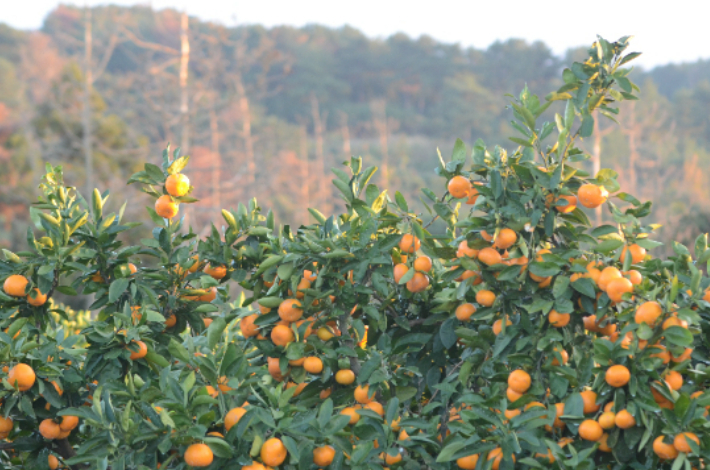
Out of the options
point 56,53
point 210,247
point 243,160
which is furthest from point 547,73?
point 210,247

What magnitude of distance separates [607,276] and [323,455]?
2.26ft

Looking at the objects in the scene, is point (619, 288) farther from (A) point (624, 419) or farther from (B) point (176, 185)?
(B) point (176, 185)

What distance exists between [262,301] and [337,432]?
0.37 metres

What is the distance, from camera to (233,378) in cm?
136

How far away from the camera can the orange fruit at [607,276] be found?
4.30 feet

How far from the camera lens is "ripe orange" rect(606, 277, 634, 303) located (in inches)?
50.7

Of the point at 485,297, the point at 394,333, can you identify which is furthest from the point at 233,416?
the point at 485,297

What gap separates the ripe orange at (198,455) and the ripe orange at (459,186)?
790 mm

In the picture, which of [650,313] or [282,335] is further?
[282,335]

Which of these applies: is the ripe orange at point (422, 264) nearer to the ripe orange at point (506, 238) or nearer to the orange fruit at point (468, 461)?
the ripe orange at point (506, 238)

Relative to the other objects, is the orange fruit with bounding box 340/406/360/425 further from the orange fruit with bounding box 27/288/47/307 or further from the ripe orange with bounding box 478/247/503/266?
the orange fruit with bounding box 27/288/47/307

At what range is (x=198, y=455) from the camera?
4.03ft

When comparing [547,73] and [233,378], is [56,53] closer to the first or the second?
[547,73]

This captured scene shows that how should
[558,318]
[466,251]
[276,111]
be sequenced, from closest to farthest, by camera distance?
[558,318] → [466,251] → [276,111]
